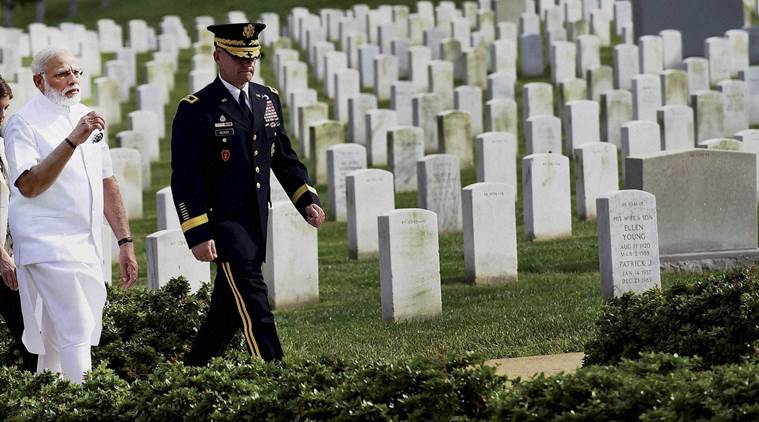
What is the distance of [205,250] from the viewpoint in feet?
26.2

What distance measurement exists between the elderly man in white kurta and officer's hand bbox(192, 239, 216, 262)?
0.34 m

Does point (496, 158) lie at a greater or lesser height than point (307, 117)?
lesser

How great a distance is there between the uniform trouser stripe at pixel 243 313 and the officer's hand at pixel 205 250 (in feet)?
0.38

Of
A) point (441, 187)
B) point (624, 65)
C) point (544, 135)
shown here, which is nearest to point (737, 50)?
point (624, 65)

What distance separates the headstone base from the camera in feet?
44.1

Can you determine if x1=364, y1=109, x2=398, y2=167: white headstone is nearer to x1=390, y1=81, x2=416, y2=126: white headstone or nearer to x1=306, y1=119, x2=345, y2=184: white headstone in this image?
x1=306, y1=119, x2=345, y2=184: white headstone

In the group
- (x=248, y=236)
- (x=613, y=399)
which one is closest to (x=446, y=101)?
(x=248, y=236)

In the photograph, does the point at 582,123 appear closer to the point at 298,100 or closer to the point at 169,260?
the point at 298,100

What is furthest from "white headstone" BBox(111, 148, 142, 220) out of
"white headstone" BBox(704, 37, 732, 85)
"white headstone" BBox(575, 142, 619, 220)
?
"white headstone" BBox(704, 37, 732, 85)

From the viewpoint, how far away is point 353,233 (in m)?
15.5

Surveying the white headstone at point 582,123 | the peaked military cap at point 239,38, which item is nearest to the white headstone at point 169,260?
the peaked military cap at point 239,38

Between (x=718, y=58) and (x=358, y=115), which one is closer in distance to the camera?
(x=358, y=115)

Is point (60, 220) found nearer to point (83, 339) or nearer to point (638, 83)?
point (83, 339)

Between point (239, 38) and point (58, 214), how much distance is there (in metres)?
1.21
